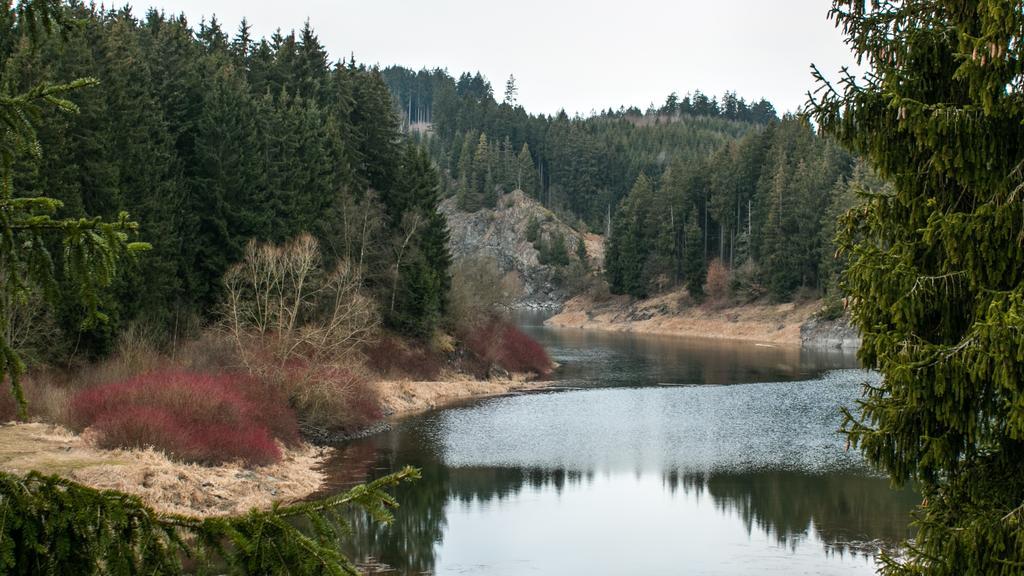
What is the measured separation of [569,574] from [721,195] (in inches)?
4030

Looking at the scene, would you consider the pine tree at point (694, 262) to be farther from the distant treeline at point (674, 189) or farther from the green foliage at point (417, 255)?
the green foliage at point (417, 255)

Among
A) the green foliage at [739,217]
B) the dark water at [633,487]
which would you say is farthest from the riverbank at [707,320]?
the dark water at [633,487]

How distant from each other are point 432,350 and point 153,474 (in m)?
34.0

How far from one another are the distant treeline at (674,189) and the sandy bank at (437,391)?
41.6 meters

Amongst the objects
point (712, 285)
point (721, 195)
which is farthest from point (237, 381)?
point (721, 195)

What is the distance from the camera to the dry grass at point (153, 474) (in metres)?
23.6

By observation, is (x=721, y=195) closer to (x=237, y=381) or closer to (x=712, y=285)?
(x=712, y=285)

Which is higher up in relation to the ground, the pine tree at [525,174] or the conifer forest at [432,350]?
the pine tree at [525,174]

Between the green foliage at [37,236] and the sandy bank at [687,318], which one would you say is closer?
the green foliage at [37,236]

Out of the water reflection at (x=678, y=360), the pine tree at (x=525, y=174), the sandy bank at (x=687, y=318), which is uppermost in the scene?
the pine tree at (x=525, y=174)

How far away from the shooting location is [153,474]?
25.1m

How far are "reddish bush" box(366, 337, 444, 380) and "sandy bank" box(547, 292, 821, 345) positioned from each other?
45.9m

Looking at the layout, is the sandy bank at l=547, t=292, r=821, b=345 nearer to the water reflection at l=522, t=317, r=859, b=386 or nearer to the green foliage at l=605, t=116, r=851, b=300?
the green foliage at l=605, t=116, r=851, b=300

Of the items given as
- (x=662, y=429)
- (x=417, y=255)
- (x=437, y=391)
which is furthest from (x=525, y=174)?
(x=662, y=429)
